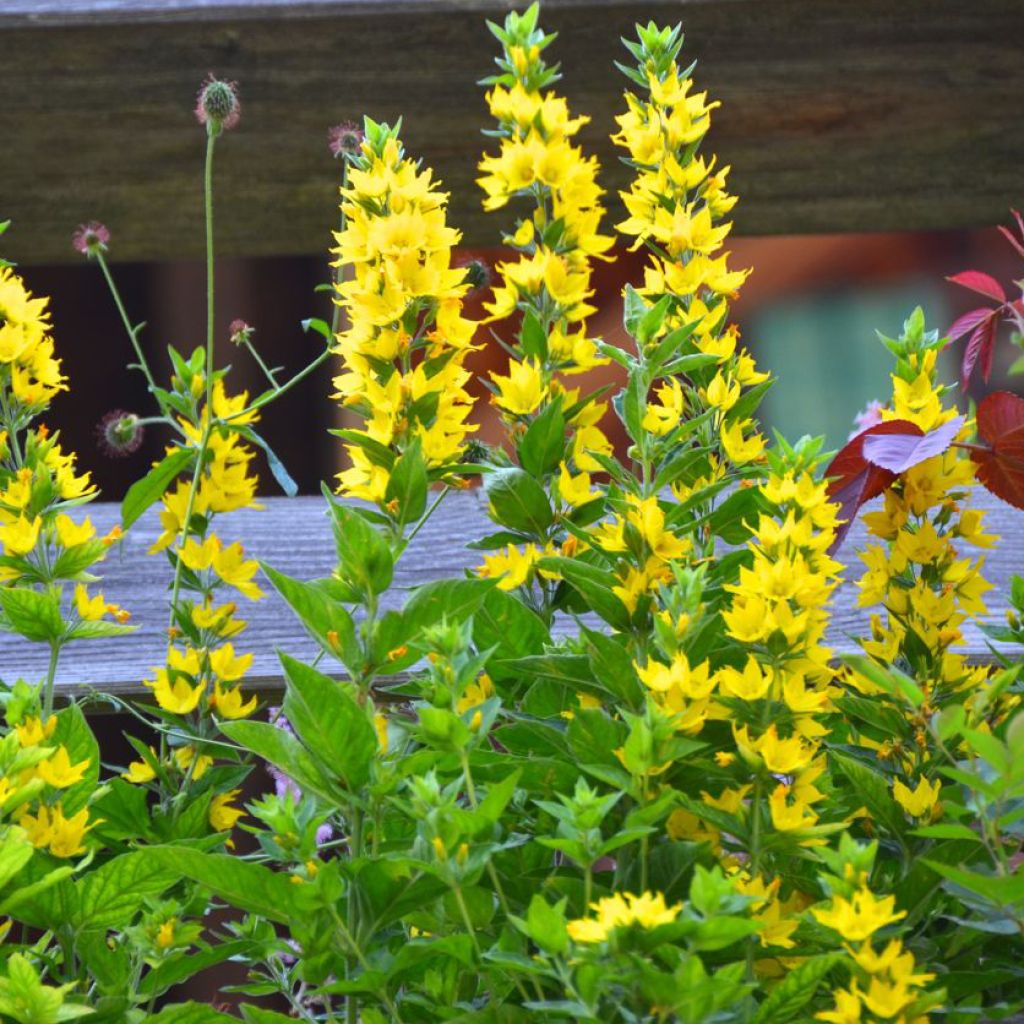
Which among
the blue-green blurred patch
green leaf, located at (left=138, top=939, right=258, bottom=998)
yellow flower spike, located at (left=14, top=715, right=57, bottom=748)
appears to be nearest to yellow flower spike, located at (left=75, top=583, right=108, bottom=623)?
yellow flower spike, located at (left=14, top=715, right=57, bottom=748)

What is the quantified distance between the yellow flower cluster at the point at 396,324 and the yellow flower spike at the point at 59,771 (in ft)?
0.63

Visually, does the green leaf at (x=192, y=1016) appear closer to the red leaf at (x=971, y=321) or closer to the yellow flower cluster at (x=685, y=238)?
the yellow flower cluster at (x=685, y=238)

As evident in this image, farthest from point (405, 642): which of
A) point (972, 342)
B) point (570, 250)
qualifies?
point (972, 342)

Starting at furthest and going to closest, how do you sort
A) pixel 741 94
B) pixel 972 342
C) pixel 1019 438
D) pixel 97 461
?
pixel 97 461 < pixel 741 94 < pixel 972 342 < pixel 1019 438

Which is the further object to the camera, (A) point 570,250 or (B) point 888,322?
(B) point 888,322

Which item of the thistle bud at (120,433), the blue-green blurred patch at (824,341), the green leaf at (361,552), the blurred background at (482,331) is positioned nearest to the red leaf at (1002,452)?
the green leaf at (361,552)

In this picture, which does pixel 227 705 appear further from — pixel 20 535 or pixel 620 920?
pixel 620 920

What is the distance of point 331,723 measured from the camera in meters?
0.64

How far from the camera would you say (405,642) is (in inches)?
26.8

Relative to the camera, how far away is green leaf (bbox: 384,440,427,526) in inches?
27.7

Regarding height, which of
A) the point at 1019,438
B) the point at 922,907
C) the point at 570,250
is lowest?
the point at 922,907

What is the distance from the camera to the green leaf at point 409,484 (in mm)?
705

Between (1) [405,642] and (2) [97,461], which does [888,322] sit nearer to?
(2) [97,461]

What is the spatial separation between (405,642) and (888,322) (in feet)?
6.56
